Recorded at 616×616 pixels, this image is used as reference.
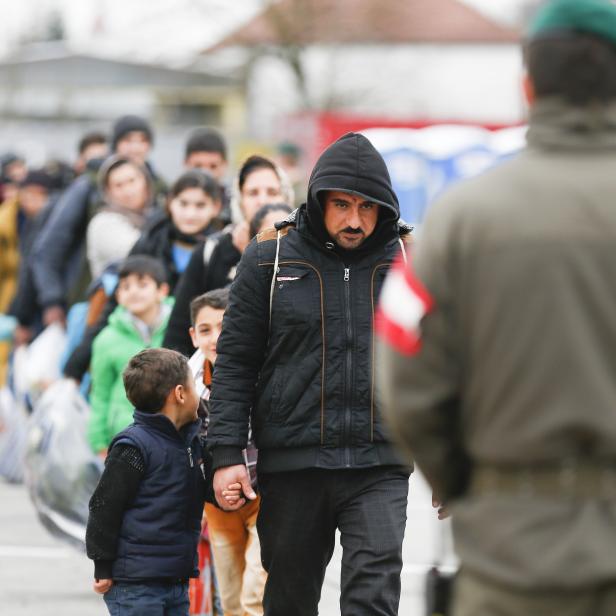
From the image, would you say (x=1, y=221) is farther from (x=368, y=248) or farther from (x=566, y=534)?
(x=566, y=534)

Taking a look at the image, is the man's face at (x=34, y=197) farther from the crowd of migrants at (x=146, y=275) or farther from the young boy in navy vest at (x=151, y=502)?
the young boy in navy vest at (x=151, y=502)

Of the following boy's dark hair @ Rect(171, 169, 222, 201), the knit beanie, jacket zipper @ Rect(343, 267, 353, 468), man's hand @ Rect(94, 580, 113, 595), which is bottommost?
man's hand @ Rect(94, 580, 113, 595)

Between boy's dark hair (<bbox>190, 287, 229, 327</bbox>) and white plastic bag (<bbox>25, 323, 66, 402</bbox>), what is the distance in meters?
3.77

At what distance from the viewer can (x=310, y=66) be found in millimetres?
62969

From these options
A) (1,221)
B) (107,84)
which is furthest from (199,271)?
(107,84)

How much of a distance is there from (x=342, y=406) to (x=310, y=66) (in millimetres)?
58377

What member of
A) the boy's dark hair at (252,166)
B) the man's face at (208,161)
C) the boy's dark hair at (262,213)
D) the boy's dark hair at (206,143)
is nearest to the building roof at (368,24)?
the boy's dark hair at (206,143)

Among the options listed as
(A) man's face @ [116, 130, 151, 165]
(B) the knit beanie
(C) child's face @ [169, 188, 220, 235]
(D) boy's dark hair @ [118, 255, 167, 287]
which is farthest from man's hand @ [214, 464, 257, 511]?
(B) the knit beanie

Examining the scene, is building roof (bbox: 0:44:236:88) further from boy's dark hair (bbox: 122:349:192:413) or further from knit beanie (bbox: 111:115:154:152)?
boy's dark hair (bbox: 122:349:192:413)

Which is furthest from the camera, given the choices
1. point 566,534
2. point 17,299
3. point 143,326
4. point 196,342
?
point 17,299

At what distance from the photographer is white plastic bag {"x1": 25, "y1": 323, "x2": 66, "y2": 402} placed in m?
10.2

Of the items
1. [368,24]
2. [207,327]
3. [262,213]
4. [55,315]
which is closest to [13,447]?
[55,315]

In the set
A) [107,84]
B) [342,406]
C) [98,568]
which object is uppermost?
[107,84]

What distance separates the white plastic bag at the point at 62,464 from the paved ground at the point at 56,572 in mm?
188
